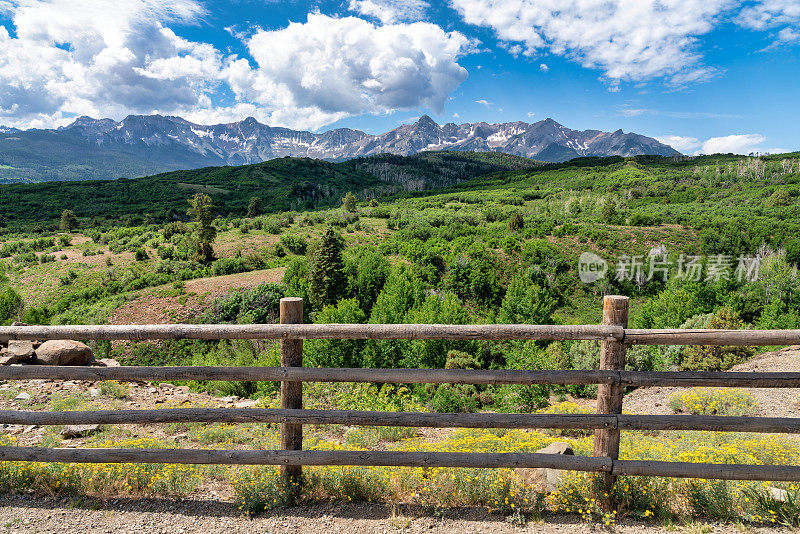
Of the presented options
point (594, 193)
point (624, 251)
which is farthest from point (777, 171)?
point (624, 251)

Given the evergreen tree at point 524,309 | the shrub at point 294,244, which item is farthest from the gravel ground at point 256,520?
the shrub at point 294,244

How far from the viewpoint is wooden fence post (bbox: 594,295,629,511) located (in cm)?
391

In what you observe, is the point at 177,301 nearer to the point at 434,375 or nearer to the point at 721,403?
the point at 434,375

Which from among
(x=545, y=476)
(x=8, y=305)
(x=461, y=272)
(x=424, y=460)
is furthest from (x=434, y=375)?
(x=8, y=305)

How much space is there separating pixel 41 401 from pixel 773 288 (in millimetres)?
52568

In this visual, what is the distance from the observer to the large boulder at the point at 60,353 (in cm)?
897

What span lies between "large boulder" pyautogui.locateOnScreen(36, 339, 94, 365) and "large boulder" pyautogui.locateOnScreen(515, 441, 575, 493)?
33.4 ft

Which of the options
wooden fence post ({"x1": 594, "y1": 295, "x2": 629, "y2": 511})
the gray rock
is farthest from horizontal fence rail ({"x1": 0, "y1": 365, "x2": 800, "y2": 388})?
the gray rock

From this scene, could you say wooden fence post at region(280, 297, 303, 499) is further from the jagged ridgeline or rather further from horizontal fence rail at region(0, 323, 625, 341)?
the jagged ridgeline

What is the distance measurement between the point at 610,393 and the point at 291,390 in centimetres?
334

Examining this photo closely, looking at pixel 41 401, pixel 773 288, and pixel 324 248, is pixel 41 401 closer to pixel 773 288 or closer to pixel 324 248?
pixel 324 248

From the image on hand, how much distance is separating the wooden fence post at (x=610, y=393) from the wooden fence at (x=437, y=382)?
1cm

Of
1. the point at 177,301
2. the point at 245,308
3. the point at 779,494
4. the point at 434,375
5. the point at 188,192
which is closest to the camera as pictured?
the point at 434,375

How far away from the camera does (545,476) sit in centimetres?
460
